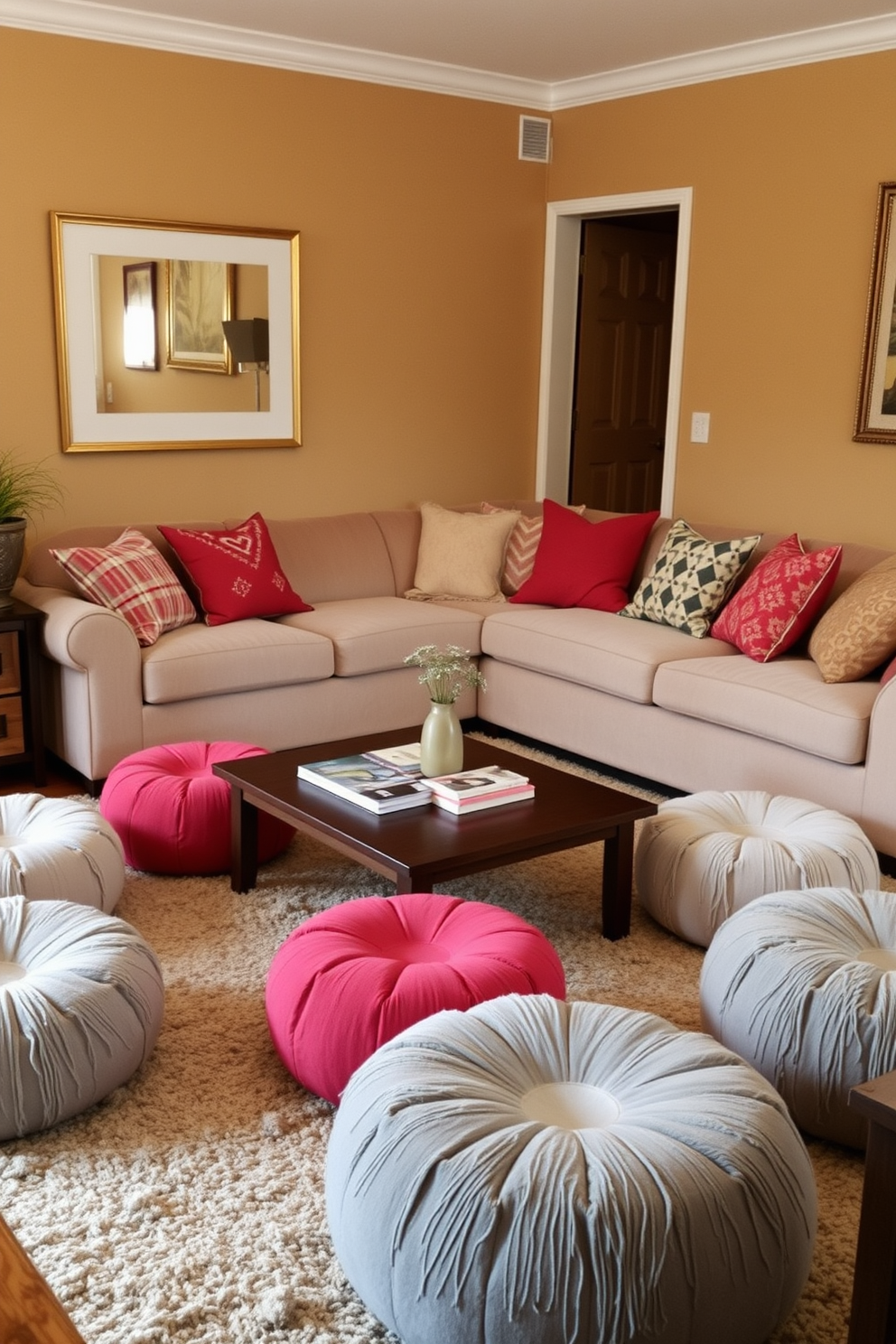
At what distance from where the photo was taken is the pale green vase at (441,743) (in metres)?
3.40

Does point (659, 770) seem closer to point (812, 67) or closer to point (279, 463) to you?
point (279, 463)

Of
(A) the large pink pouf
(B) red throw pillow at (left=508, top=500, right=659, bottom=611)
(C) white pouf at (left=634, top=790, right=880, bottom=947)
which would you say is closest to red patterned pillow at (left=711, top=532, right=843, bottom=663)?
(B) red throw pillow at (left=508, top=500, right=659, bottom=611)

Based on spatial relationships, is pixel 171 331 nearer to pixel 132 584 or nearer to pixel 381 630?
pixel 132 584

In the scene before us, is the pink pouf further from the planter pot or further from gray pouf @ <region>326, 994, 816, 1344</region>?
gray pouf @ <region>326, 994, 816, 1344</region>

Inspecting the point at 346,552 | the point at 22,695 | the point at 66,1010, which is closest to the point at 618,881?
the point at 66,1010

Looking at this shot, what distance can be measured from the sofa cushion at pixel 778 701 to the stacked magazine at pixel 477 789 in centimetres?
95

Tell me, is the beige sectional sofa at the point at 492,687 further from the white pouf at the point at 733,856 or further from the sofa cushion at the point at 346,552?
the white pouf at the point at 733,856

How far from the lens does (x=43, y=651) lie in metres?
4.47

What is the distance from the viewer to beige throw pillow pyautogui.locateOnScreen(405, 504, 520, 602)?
5.43m

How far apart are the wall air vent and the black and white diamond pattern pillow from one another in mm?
2297

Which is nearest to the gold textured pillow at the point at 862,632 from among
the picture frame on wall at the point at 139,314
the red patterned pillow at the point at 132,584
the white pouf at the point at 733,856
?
the white pouf at the point at 733,856

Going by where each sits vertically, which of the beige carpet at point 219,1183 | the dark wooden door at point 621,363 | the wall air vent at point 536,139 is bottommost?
the beige carpet at point 219,1183

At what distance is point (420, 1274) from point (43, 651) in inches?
125

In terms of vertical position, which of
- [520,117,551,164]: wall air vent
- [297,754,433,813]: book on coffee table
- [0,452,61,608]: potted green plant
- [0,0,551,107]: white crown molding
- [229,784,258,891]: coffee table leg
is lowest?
[229,784,258,891]: coffee table leg
